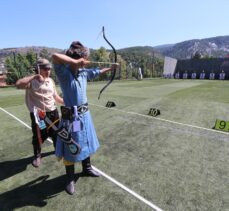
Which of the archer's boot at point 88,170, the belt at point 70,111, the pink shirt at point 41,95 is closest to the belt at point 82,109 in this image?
the belt at point 70,111

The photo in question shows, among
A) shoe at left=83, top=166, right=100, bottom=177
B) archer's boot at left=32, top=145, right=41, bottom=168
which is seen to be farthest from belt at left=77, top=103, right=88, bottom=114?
archer's boot at left=32, top=145, right=41, bottom=168

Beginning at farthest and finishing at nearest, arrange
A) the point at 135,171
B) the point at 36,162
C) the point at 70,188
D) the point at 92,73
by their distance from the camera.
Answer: the point at 36,162, the point at 135,171, the point at 92,73, the point at 70,188

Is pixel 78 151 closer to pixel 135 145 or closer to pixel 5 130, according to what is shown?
pixel 135 145

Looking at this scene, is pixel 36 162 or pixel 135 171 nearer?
pixel 135 171

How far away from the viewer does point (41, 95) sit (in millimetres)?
5230

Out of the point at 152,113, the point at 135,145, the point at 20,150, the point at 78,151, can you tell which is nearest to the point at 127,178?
the point at 78,151

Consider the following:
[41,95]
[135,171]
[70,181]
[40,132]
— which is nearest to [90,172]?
[70,181]

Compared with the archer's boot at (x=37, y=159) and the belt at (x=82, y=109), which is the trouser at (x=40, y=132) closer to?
the archer's boot at (x=37, y=159)

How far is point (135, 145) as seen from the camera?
6.67 metres

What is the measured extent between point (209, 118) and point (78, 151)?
6.79 meters

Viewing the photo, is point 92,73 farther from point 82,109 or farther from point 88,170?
point 88,170

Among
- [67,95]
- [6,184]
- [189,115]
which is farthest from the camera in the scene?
[189,115]

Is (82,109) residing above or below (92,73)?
below

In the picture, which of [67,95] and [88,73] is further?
[88,73]
